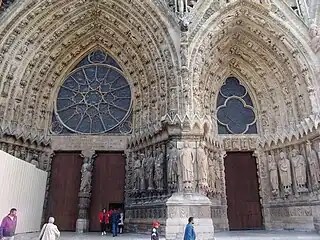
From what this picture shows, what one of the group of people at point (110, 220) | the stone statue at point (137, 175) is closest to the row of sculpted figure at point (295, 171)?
the stone statue at point (137, 175)

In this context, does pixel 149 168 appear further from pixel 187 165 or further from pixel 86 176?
pixel 86 176

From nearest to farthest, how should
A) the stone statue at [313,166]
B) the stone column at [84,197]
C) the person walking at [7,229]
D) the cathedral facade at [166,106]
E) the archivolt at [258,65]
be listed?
1. the person walking at [7,229]
2. the stone statue at [313,166]
3. the cathedral facade at [166,106]
4. the archivolt at [258,65]
5. the stone column at [84,197]

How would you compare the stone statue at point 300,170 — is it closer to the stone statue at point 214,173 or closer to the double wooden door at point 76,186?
the stone statue at point 214,173

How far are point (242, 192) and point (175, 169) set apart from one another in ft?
10.7

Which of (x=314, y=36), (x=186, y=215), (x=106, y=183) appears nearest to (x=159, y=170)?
(x=186, y=215)

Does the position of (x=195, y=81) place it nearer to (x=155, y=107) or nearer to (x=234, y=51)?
(x=155, y=107)

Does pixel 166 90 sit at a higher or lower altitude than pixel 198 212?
higher

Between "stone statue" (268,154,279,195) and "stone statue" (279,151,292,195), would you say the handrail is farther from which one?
"stone statue" (279,151,292,195)

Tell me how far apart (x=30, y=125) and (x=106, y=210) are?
152 inches

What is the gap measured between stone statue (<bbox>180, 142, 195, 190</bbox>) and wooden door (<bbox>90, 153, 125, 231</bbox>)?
2897 mm

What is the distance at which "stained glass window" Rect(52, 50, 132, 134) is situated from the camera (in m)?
10.8

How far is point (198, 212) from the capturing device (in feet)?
25.6

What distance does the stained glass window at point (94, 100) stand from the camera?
35.3ft

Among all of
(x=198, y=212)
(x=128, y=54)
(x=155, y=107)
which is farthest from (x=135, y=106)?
(x=198, y=212)
